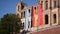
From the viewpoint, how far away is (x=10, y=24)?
49.7 metres

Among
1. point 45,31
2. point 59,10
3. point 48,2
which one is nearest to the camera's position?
point 45,31

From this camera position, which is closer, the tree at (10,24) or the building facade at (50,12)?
the building facade at (50,12)

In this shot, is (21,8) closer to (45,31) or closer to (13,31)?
(13,31)

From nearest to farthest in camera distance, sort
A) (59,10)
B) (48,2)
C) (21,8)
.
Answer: (59,10) < (48,2) < (21,8)

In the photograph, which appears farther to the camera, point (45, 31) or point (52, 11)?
point (52, 11)

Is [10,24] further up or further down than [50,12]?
further down

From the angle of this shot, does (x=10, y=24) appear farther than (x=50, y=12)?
Yes

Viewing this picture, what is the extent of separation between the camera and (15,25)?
50500 millimetres

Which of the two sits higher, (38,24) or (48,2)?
(48,2)

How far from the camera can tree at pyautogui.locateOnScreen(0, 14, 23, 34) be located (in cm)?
4916

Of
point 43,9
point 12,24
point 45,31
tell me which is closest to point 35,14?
point 43,9

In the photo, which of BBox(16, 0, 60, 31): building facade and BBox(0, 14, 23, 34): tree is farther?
BBox(0, 14, 23, 34): tree

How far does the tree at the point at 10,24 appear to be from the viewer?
49156 millimetres

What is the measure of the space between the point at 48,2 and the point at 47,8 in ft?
4.22
